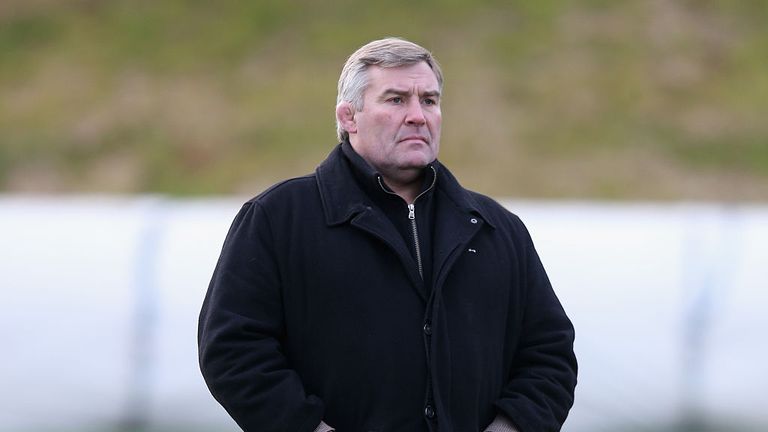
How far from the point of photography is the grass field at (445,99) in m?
12.4

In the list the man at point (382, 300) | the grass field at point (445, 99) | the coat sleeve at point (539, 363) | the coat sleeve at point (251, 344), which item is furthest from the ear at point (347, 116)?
the grass field at point (445, 99)

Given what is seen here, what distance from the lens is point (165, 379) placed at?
5434 millimetres

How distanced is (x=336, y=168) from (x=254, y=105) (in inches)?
445

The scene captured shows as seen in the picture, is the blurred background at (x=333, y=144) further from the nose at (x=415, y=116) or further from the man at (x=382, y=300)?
the nose at (x=415, y=116)

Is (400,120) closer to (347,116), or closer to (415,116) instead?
(415,116)

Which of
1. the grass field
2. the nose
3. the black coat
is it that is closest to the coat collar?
the black coat

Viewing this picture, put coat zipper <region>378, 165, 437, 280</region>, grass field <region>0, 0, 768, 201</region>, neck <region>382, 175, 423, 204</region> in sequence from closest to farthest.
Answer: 1. coat zipper <region>378, 165, 437, 280</region>
2. neck <region>382, 175, 423, 204</region>
3. grass field <region>0, 0, 768, 201</region>

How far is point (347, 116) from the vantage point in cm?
262

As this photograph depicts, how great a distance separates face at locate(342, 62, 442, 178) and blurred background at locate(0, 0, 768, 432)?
310cm

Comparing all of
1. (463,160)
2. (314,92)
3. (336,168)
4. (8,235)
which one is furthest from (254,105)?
(336,168)

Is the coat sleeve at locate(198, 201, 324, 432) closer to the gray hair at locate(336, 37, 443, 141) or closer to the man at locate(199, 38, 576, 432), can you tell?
the man at locate(199, 38, 576, 432)

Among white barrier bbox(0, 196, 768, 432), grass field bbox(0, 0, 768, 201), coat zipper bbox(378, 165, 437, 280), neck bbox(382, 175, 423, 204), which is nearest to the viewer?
coat zipper bbox(378, 165, 437, 280)

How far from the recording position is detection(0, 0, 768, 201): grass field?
1238 centimetres

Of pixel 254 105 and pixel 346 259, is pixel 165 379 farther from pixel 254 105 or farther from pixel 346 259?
pixel 254 105
